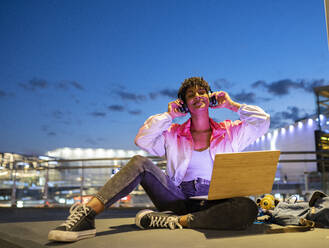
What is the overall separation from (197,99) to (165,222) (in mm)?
830

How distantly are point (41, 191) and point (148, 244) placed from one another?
5.02 meters

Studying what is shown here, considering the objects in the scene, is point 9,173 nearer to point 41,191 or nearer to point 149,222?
point 41,191

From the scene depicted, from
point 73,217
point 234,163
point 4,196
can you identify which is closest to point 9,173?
point 4,196

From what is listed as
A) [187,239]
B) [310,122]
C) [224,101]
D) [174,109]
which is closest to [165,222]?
[187,239]

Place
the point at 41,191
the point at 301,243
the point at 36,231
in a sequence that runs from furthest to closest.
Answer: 1. the point at 41,191
2. the point at 36,231
3. the point at 301,243

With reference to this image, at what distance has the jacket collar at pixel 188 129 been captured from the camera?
6.63 ft

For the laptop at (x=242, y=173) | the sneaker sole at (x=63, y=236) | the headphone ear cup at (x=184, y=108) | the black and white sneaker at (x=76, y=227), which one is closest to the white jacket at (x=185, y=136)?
the headphone ear cup at (x=184, y=108)

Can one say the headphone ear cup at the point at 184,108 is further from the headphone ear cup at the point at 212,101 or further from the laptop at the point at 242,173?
the laptop at the point at 242,173

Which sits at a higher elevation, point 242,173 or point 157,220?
point 242,173

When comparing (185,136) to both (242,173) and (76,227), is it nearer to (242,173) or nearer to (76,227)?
(242,173)

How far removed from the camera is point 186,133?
2.05m

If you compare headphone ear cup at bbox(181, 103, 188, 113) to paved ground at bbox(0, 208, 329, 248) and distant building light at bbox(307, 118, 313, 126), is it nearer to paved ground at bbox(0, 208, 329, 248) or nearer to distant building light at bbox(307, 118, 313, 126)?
paved ground at bbox(0, 208, 329, 248)

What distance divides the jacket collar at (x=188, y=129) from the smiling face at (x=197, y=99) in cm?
12

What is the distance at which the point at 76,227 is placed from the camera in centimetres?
140
